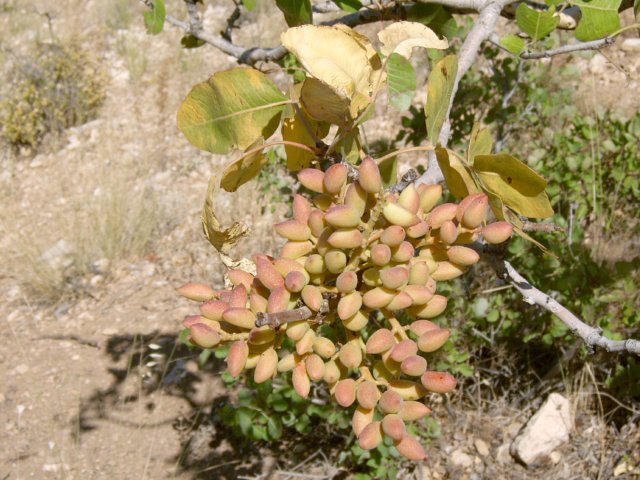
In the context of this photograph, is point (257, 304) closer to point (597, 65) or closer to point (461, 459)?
point (461, 459)

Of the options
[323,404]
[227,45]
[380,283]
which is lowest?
[323,404]

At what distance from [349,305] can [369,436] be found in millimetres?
141

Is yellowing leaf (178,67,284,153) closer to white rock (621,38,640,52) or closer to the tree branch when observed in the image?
the tree branch

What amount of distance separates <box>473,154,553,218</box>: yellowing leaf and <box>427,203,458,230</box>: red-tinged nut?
0.14ft

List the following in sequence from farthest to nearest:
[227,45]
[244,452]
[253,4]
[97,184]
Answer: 1. [97,184]
2. [244,452]
3. [227,45]
4. [253,4]

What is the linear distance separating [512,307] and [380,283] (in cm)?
170

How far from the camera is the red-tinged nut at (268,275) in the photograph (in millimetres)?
594

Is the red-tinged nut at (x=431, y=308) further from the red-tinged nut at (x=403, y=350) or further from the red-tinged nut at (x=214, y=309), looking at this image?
the red-tinged nut at (x=214, y=309)

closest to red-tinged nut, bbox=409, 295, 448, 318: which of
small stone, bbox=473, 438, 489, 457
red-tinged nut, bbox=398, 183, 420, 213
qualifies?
red-tinged nut, bbox=398, 183, 420, 213

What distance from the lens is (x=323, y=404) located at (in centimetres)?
196

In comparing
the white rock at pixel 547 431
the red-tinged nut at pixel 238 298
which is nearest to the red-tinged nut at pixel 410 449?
the red-tinged nut at pixel 238 298

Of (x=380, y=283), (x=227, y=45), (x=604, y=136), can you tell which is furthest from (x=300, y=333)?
(x=604, y=136)

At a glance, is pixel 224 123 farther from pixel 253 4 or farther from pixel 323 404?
pixel 323 404

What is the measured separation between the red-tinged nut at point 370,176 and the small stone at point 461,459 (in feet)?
5.86
